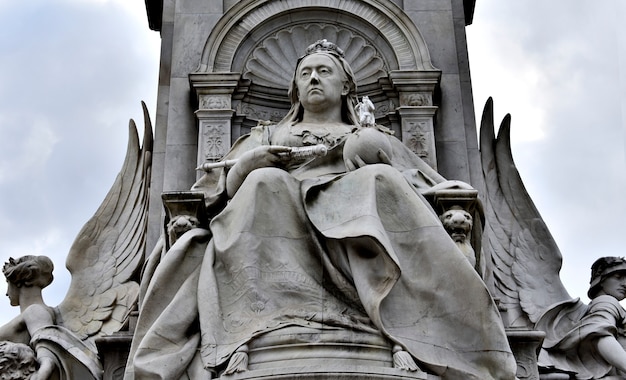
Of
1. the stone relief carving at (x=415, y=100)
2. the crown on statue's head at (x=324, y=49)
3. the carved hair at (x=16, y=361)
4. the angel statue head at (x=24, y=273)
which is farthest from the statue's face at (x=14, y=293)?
the stone relief carving at (x=415, y=100)

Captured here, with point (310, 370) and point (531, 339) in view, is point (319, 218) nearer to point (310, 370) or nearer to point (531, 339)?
point (310, 370)

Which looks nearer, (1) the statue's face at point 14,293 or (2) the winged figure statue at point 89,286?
(2) the winged figure statue at point 89,286

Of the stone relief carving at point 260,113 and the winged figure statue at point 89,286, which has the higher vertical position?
the stone relief carving at point 260,113

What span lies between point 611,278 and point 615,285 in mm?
85

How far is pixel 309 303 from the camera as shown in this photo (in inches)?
480

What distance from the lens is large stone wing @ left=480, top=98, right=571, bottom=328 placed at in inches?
597

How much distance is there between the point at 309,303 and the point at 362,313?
18.3 inches

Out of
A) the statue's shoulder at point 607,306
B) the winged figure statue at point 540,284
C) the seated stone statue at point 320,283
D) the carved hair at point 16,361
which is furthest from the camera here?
the statue's shoulder at point 607,306

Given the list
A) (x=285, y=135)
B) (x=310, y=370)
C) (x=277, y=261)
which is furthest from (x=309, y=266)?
(x=285, y=135)

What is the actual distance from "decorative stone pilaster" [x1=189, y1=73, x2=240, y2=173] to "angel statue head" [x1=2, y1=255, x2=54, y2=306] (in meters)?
2.09

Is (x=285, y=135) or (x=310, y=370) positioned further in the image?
(x=285, y=135)

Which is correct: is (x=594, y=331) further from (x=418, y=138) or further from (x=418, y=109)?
(x=418, y=109)

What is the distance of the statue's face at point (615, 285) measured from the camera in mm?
15016

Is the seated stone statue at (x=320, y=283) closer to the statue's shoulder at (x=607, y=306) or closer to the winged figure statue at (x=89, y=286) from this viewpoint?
A: the winged figure statue at (x=89, y=286)
